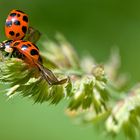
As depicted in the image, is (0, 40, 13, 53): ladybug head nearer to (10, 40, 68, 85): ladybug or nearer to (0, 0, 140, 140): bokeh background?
(10, 40, 68, 85): ladybug

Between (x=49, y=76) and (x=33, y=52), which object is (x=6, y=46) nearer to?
(x=33, y=52)

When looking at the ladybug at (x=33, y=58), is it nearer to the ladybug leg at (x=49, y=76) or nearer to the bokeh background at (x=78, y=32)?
the ladybug leg at (x=49, y=76)

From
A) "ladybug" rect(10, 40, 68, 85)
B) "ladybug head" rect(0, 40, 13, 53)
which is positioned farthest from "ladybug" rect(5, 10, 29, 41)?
"ladybug" rect(10, 40, 68, 85)

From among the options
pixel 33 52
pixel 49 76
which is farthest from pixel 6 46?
pixel 49 76

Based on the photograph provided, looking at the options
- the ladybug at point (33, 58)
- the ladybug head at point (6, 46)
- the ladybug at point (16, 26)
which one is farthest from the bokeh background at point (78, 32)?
the ladybug at point (33, 58)

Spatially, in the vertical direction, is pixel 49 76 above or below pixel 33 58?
below

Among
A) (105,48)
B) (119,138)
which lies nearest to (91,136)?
(119,138)
